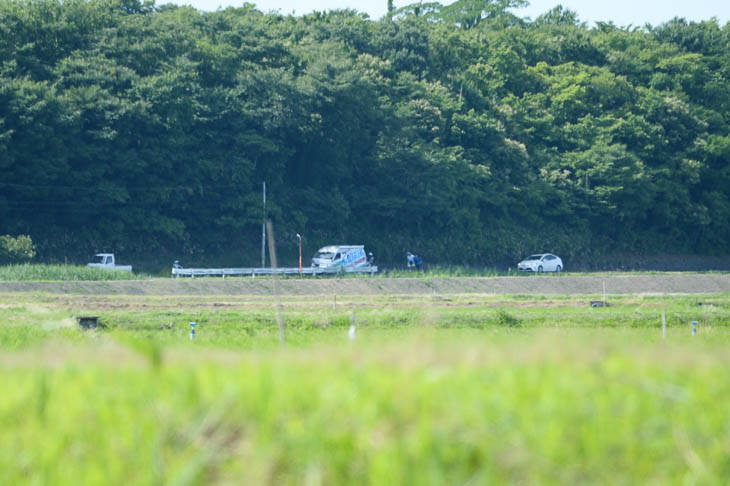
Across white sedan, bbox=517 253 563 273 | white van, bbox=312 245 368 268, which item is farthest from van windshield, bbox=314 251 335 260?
white sedan, bbox=517 253 563 273

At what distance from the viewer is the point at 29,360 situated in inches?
265

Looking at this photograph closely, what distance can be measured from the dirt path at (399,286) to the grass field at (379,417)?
30.1m

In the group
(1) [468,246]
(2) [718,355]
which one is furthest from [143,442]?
(1) [468,246]

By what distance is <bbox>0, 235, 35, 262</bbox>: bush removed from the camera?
45094 mm

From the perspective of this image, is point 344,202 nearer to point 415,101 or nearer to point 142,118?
point 415,101

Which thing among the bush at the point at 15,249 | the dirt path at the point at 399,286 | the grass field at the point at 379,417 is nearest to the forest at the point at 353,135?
the bush at the point at 15,249

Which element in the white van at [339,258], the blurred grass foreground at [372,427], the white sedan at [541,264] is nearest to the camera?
the blurred grass foreground at [372,427]

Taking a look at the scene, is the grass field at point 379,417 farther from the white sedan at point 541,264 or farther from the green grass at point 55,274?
the white sedan at point 541,264

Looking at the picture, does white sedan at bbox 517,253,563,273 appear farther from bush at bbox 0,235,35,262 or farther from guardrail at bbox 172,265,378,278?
bush at bbox 0,235,35,262

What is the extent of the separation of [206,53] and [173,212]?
12.9m

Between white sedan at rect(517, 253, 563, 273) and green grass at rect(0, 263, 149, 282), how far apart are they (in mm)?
30835

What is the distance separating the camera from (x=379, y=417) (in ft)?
15.6

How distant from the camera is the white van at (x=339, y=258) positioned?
52.3 meters

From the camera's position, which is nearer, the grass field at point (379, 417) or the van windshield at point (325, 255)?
the grass field at point (379, 417)
